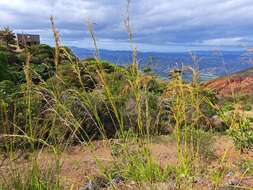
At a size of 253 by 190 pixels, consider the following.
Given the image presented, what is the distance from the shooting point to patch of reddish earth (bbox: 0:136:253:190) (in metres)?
4.83

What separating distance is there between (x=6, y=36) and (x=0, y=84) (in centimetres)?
591

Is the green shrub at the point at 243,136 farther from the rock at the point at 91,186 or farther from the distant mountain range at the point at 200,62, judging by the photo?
the rock at the point at 91,186

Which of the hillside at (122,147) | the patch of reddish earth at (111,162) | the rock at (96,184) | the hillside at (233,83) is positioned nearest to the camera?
the hillside at (122,147)

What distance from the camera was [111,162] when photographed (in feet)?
15.0

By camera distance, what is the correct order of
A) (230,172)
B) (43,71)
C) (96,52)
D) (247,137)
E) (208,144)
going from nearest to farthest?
(96,52) → (230,172) → (247,137) → (208,144) → (43,71)

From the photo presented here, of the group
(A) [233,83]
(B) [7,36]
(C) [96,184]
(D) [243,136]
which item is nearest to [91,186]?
(C) [96,184]

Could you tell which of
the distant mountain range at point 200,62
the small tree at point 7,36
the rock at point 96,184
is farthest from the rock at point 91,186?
the small tree at point 7,36


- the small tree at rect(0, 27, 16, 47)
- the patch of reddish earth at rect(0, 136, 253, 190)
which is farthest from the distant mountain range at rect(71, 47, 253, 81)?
the small tree at rect(0, 27, 16, 47)

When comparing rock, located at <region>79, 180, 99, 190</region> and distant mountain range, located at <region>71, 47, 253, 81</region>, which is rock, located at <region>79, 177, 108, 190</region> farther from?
distant mountain range, located at <region>71, 47, 253, 81</region>

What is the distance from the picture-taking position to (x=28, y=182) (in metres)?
4.43

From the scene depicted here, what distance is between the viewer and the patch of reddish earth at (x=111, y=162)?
4833mm

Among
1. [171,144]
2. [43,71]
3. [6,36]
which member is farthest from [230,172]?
[6,36]

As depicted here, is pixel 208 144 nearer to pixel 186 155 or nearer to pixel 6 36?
pixel 186 155

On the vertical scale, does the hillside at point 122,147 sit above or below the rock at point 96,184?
above
